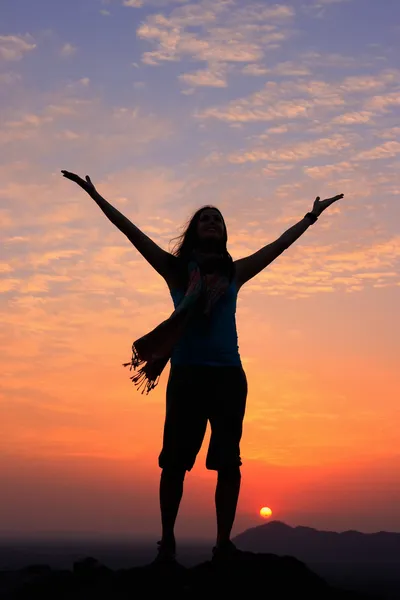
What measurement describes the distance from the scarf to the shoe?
52.1 inches

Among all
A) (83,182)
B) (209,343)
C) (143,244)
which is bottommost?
(209,343)

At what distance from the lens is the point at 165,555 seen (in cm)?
633

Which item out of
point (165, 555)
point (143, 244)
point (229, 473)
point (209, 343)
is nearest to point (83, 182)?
point (143, 244)

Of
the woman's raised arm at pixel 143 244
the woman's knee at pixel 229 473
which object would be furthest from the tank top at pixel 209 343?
the woman's knee at pixel 229 473

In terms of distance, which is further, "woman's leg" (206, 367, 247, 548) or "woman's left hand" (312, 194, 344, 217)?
"woman's left hand" (312, 194, 344, 217)

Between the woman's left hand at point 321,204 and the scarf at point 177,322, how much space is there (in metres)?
1.68

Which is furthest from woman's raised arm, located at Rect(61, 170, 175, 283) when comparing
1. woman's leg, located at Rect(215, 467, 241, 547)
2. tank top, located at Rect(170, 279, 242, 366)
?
woman's leg, located at Rect(215, 467, 241, 547)

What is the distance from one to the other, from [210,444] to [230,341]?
3.00ft

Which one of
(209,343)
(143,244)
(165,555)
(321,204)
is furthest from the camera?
(321,204)

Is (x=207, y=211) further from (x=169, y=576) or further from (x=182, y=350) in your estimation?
(x=169, y=576)

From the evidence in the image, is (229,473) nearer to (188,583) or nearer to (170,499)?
(170,499)

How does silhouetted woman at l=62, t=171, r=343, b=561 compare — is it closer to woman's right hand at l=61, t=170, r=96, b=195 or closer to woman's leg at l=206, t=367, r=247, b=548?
woman's leg at l=206, t=367, r=247, b=548

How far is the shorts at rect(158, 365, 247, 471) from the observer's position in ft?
21.2

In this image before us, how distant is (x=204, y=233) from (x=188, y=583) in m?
3.02
